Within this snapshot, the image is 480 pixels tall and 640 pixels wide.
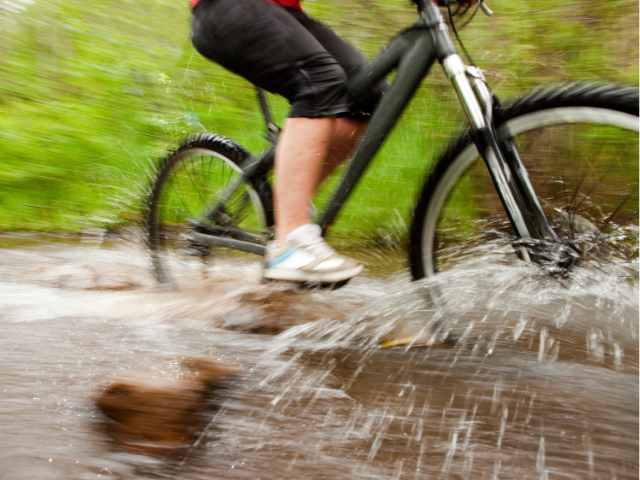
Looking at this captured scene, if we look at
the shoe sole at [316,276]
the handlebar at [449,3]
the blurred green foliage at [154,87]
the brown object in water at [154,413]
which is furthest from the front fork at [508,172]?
the blurred green foliage at [154,87]

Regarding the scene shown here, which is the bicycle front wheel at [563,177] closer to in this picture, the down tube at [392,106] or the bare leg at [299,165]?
the down tube at [392,106]

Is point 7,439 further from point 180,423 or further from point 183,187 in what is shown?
point 183,187

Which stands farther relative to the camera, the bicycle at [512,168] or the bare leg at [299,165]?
the bare leg at [299,165]

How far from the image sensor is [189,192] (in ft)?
12.2

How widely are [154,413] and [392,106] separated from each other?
50.9 inches

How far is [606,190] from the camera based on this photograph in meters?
2.39

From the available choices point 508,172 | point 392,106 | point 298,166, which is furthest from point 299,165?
point 508,172

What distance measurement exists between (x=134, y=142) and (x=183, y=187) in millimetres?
2807

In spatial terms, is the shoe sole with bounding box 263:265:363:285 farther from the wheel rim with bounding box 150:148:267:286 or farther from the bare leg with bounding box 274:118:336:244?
the wheel rim with bounding box 150:148:267:286

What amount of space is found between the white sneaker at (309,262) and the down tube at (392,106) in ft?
0.65

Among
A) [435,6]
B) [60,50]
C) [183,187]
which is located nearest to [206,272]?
[183,187]

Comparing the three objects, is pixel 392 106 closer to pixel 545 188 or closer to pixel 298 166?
pixel 298 166

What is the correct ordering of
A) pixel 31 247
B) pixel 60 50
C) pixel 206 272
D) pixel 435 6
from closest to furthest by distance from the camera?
pixel 435 6, pixel 206 272, pixel 31 247, pixel 60 50

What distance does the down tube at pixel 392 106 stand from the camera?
2.60 metres
